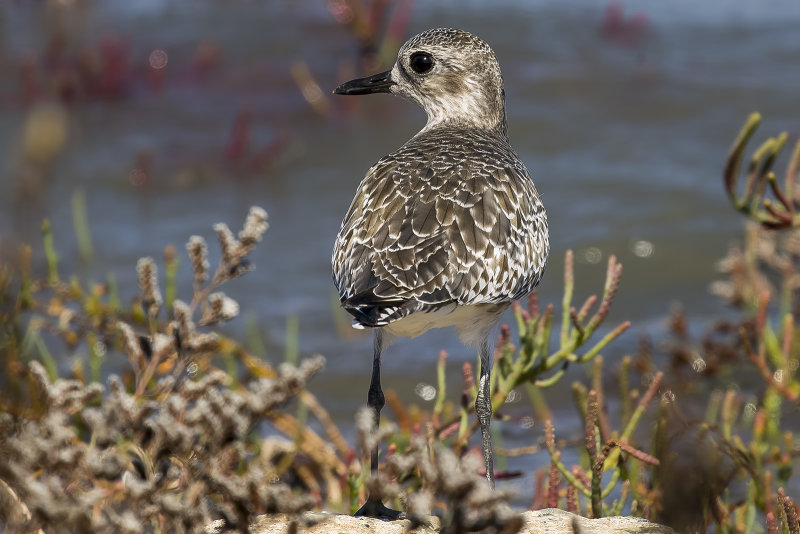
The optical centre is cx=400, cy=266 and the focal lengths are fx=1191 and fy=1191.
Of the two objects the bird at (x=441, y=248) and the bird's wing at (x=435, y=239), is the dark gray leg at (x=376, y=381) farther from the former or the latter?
the bird's wing at (x=435, y=239)

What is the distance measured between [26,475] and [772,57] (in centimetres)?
1193

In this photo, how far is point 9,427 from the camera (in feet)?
10.5

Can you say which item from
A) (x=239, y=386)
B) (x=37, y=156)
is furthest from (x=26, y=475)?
(x=239, y=386)

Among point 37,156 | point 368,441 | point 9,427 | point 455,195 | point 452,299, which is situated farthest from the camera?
point 455,195

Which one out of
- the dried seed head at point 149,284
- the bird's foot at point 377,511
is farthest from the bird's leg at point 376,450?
the dried seed head at point 149,284

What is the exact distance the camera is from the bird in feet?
15.1

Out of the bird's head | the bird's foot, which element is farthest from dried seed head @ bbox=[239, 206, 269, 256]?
the bird's head

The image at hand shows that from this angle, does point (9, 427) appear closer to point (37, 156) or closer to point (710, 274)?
point (37, 156)

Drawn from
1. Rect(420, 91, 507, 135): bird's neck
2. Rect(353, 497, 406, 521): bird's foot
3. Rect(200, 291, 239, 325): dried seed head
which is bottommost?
Rect(353, 497, 406, 521): bird's foot

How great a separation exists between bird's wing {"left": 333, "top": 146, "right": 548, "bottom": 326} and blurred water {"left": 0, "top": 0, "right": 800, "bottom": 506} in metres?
2.52

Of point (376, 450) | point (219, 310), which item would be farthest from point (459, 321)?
point (219, 310)

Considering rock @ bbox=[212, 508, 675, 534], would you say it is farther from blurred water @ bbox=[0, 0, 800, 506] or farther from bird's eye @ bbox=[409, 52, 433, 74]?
blurred water @ bbox=[0, 0, 800, 506]

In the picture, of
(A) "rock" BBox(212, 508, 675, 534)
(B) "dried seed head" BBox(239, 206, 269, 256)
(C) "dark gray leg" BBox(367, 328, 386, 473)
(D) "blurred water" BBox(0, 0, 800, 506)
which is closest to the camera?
(A) "rock" BBox(212, 508, 675, 534)

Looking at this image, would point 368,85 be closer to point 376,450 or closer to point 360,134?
point 376,450
